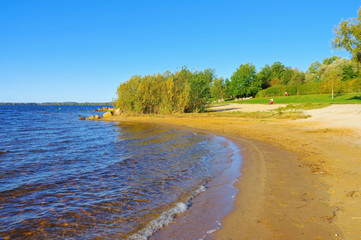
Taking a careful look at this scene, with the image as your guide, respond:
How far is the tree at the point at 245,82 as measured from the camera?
239 feet

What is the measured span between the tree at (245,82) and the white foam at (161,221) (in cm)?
7175

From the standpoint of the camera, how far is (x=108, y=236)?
355 cm

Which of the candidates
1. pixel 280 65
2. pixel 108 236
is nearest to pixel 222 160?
pixel 108 236

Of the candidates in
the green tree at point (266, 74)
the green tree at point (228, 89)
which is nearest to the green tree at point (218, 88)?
the green tree at point (228, 89)

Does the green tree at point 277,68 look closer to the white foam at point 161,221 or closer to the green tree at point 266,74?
the green tree at point 266,74

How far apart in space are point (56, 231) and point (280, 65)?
336 feet

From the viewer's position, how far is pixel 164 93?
29766 mm

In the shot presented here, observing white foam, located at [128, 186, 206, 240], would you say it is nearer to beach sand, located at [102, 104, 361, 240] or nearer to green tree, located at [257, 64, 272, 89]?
beach sand, located at [102, 104, 361, 240]

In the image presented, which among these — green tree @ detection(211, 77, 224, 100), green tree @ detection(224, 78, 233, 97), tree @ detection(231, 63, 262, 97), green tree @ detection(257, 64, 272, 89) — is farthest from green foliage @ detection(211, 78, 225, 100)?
green tree @ detection(257, 64, 272, 89)

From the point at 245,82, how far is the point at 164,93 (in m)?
50.7

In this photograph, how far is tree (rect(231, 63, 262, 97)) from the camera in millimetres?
72875

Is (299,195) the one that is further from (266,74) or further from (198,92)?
(266,74)

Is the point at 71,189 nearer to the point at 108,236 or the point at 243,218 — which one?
the point at 108,236

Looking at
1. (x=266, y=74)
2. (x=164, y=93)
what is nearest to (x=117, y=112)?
(x=164, y=93)
